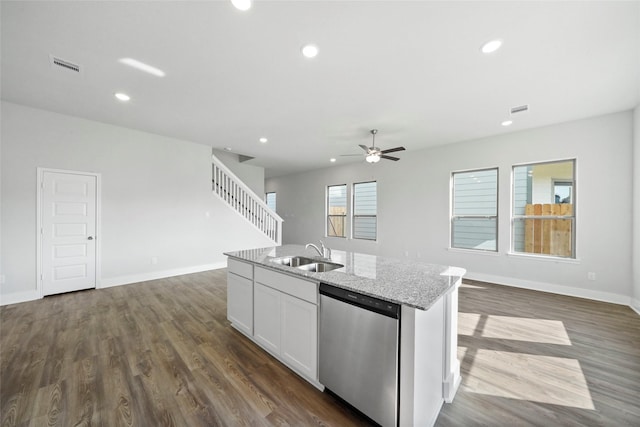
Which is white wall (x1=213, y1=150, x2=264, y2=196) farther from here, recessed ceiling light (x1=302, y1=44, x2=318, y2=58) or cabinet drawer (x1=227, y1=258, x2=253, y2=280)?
recessed ceiling light (x1=302, y1=44, x2=318, y2=58)

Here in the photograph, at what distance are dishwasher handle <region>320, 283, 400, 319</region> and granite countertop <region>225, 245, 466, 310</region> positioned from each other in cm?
4

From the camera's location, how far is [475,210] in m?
5.25

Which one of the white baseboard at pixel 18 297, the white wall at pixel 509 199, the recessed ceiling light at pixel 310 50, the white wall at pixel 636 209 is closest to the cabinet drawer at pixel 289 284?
the recessed ceiling light at pixel 310 50

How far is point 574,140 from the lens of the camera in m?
4.12

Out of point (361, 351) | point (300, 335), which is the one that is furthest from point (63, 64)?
point (361, 351)

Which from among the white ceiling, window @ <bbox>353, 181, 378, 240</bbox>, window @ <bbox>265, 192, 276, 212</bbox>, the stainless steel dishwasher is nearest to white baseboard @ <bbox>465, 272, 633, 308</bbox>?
window @ <bbox>353, 181, 378, 240</bbox>

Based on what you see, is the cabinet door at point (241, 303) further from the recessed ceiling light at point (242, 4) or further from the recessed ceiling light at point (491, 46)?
the recessed ceiling light at point (491, 46)

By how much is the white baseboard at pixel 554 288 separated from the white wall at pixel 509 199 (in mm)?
12

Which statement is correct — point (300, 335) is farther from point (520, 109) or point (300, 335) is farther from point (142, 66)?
point (520, 109)

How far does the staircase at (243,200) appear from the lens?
243 inches

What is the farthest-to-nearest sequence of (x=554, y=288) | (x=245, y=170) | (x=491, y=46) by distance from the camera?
1. (x=245, y=170)
2. (x=554, y=288)
3. (x=491, y=46)

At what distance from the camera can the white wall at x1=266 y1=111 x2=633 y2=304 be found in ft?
12.5

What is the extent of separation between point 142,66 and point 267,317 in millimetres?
2936

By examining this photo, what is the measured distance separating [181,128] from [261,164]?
136 inches
